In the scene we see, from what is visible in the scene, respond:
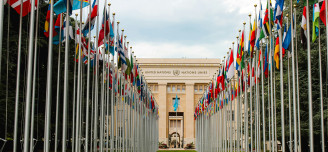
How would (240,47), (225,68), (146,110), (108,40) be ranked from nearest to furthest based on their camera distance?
(108,40) → (240,47) → (225,68) → (146,110)

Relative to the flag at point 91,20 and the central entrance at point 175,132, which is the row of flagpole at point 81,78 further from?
the central entrance at point 175,132

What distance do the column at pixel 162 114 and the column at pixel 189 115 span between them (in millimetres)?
3797

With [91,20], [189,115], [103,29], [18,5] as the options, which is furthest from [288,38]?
[189,115]

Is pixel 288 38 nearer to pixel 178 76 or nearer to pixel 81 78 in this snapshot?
pixel 81 78

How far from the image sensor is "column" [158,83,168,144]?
81375 millimetres

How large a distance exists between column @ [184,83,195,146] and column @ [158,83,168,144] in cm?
380

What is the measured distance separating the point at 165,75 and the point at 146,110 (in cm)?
3671

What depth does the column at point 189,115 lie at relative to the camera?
3189 inches

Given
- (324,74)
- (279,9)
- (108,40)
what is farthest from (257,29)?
(324,74)

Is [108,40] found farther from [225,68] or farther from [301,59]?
[301,59]

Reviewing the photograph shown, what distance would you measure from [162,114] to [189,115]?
5099 millimetres

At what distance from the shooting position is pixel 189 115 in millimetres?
82750

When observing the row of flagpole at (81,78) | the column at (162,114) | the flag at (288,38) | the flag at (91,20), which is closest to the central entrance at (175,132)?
the column at (162,114)

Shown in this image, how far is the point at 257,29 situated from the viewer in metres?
20.2
